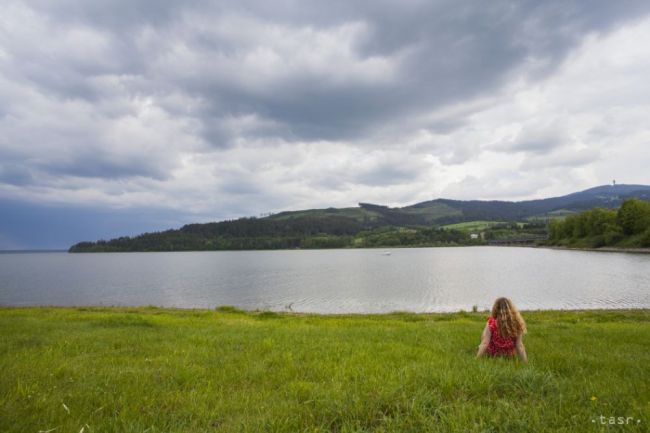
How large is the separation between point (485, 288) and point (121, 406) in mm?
54933

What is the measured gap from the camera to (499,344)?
8.80 meters

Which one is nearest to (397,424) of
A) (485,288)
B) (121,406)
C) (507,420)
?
(507,420)

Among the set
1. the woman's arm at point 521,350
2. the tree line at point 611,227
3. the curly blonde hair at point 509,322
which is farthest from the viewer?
the tree line at point 611,227

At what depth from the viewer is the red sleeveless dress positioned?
8734 mm

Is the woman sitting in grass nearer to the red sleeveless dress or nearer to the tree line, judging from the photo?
the red sleeveless dress

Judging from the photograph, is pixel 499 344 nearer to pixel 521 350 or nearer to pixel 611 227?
pixel 521 350

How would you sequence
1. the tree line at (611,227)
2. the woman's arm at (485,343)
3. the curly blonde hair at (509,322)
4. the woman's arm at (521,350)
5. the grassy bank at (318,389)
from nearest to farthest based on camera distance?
the grassy bank at (318,389) < the woman's arm at (521,350) < the woman's arm at (485,343) < the curly blonde hair at (509,322) < the tree line at (611,227)

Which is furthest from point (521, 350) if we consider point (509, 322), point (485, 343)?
point (485, 343)

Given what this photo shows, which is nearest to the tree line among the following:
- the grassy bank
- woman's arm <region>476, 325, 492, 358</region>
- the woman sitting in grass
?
the woman sitting in grass

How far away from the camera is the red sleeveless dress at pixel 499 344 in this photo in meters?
8.73

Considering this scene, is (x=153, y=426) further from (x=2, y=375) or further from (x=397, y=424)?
(x=2, y=375)

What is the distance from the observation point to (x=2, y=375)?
6.96 metres

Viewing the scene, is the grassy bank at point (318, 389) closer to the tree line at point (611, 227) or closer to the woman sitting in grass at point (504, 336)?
the woman sitting in grass at point (504, 336)

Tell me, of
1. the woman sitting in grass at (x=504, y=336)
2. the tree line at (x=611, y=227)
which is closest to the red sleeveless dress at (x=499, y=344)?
the woman sitting in grass at (x=504, y=336)
